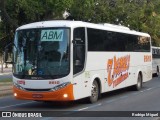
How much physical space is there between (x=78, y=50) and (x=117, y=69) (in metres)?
4.77

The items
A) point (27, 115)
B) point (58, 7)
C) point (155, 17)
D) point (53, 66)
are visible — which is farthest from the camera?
point (155, 17)

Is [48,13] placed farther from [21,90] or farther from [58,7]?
[21,90]

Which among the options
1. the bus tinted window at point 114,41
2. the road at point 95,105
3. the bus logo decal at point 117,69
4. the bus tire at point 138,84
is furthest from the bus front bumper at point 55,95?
the bus tire at point 138,84

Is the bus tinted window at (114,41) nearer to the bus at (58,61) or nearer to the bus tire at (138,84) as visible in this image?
the bus at (58,61)

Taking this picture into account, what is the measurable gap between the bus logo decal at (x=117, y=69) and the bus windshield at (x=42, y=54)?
13.8 feet

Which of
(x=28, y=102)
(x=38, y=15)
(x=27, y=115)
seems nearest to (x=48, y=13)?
(x=38, y=15)

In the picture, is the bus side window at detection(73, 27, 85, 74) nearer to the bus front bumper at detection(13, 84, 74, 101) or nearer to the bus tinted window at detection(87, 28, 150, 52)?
the bus tinted window at detection(87, 28, 150, 52)

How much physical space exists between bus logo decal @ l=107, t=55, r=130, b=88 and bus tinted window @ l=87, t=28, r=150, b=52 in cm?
49

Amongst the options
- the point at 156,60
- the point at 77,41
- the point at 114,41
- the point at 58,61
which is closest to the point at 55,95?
the point at 58,61

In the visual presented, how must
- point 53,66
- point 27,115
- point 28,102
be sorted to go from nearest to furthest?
point 27,115
point 53,66
point 28,102

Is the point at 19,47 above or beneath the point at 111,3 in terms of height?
beneath

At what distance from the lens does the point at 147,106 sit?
1603 cm

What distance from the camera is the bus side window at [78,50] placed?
1612 cm

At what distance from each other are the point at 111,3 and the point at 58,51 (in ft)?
67.4
